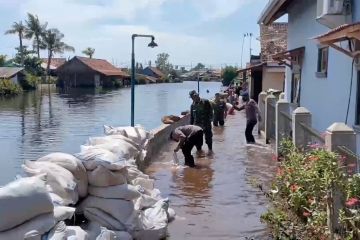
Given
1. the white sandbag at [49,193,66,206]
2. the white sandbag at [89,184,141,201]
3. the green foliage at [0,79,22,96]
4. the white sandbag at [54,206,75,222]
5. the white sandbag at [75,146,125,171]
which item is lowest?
the green foliage at [0,79,22,96]

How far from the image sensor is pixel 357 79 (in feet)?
27.7

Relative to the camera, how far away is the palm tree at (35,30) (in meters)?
93.9

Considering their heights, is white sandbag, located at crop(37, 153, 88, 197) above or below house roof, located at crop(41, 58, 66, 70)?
below

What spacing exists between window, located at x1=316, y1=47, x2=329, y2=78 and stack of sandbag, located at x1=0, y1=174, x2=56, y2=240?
24.9 feet

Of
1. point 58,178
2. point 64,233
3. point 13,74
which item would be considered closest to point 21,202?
point 64,233

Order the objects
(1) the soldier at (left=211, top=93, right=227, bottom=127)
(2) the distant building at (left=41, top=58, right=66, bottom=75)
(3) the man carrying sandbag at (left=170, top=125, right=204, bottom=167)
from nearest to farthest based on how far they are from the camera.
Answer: (3) the man carrying sandbag at (left=170, top=125, right=204, bottom=167), (1) the soldier at (left=211, top=93, right=227, bottom=127), (2) the distant building at (left=41, top=58, right=66, bottom=75)

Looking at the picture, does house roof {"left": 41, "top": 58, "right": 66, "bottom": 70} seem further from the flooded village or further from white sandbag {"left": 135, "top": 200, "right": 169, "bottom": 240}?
white sandbag {"left": 135, "top": 200, "right": 169, "bottom": 240}

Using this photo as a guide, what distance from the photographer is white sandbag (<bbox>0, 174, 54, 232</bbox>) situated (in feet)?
13.1

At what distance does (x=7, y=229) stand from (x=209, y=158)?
7.74 m

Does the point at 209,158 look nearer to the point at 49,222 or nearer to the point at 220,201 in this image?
the point at 220,201

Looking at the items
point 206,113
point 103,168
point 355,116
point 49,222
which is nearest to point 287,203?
point 103,168

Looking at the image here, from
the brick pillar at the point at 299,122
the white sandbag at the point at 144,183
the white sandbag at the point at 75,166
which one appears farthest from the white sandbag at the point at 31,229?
the brick pillar at the point at 299,122

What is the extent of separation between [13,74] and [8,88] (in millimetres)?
5641

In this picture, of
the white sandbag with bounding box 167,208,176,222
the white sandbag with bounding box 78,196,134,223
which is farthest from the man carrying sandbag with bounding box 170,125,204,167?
the white sandbag with bounding box 78,196,134,223
